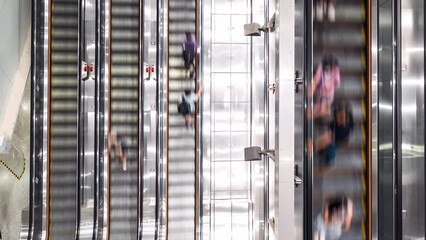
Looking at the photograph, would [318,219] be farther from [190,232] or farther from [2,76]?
[2,76]

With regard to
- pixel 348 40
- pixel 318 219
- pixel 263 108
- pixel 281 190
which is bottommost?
pixel 318 219

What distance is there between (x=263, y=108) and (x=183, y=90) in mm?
1116

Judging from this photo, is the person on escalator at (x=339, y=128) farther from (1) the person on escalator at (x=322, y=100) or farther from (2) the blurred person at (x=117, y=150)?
(2) the blurred person at (x=117, y=150)

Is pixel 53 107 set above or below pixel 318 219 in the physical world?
above

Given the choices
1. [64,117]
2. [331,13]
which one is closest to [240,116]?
[64,117]

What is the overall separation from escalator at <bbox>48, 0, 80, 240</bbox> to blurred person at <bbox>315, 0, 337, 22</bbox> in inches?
130

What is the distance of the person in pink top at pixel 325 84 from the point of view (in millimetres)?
2514

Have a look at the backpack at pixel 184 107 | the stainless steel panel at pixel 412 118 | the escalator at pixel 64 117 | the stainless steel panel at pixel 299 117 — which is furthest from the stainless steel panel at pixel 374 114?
the escalator at pixel 64 117

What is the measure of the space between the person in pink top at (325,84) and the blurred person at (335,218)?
1.90 feet

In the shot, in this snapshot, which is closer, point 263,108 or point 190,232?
point 263,108

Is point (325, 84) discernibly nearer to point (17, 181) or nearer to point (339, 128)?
point (339, 128)

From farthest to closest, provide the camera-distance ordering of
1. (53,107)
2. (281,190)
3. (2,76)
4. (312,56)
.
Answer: (53,107)
(2,76)
(312,56)
(281,190)

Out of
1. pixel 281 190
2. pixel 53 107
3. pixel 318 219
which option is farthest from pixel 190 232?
pixel 281 190

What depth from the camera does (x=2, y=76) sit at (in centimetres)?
434
